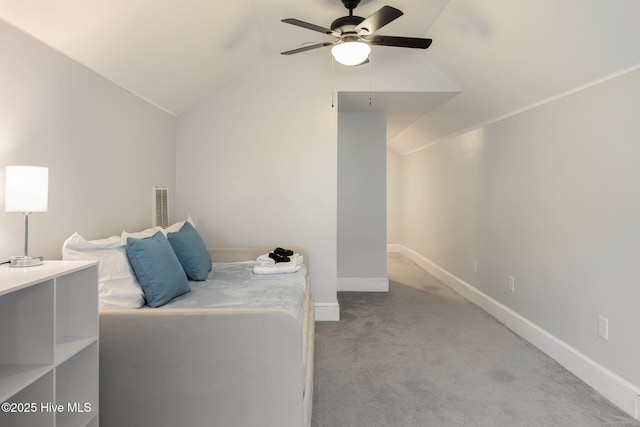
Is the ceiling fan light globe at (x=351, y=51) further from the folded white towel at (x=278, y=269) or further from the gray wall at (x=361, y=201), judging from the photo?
the gray wall at (x=361, y=201)

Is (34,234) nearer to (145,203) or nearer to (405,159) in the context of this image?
(145,203)

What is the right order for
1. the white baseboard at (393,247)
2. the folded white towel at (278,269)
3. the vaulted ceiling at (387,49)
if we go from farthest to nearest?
the white baseboard at (393,247) < the folded white towel at (278,269) < the vaulted ceiling at (387,49)

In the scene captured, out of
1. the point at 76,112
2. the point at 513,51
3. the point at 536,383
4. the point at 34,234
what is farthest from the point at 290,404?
the point at 513,51

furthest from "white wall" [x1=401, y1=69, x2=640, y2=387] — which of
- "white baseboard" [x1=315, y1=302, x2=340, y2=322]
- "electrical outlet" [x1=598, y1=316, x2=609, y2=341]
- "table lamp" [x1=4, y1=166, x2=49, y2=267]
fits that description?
"table lamp" [x1=4, y1=166, x2=49, y2=267]

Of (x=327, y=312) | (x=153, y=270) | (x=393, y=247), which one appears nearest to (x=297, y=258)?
(x=327, y=312)

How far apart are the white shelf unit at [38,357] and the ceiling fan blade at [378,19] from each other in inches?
71.7

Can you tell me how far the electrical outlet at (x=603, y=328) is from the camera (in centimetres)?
229

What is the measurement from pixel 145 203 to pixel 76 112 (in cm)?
101

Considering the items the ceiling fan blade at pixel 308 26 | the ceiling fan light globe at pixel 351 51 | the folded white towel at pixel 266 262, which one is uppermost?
the ceiling fan blade at pixel 308 26

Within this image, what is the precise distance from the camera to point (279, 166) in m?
3.64

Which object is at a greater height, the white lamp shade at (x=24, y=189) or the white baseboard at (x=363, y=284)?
the white lamp shade at (x=24, y=189)

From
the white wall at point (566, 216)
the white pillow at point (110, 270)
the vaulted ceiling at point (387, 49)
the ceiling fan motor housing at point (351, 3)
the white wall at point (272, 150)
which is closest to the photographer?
the white pillow at point (110, 270)

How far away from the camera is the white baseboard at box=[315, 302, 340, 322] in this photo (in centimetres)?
364

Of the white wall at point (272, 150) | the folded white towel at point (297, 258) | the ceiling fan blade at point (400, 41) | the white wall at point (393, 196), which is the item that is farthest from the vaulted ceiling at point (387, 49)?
the white wall at point (393, 196)
